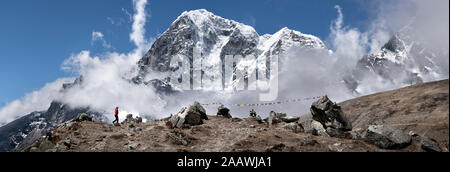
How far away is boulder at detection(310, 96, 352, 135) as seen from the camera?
31469mm

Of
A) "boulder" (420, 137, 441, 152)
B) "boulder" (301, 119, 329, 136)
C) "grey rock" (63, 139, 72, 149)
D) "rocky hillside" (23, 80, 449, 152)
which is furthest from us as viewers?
"boulder" (301, 119, 329, 136)

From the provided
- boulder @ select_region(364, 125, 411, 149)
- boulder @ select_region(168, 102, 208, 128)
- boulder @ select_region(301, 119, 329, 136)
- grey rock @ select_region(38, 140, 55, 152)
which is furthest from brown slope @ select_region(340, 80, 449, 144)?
grey rock @ select_region(38, 140, 55, 152)

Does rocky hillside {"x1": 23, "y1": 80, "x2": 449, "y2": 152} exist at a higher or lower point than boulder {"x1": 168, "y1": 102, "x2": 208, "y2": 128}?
lower

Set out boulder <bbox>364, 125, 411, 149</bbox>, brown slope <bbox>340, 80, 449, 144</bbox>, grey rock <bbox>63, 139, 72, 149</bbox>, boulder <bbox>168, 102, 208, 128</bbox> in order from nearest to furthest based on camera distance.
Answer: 1. boulder <bbox>364, 125, 411, 149</bbox>
2. grey rock <bbox>63, 139, 72, 149</bbox>
3. boulder <bbox>168, 102, 208, 128</bbox>
4. brown slope <bbox>340, 80, 449, 144</bbox>

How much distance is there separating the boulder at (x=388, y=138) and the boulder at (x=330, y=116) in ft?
20.8

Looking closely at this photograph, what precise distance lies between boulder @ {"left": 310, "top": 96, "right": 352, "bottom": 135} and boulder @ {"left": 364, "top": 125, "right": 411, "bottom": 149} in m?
6.33

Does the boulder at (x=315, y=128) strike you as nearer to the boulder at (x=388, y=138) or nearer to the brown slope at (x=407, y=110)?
the boulder at (x=388, y=138)

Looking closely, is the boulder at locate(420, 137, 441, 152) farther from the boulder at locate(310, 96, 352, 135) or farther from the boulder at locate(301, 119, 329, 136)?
the boulder at locate(310, 96, 352, 135)

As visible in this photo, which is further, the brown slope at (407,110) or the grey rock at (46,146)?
the brown slope at (407,110)

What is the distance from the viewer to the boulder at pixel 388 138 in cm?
2298

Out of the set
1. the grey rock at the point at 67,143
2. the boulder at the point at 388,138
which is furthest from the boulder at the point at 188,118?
the boulder at the point at 388,138
